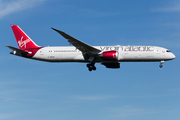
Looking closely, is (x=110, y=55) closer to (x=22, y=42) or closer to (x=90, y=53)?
(x=90, y=53)

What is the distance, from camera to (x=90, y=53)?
52781 mm

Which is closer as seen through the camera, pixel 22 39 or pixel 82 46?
pixel 82 46

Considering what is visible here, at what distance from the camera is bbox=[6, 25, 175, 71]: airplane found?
5150cm

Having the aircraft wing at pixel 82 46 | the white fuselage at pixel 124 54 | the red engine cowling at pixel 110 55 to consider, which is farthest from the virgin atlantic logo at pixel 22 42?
the red engine cowling at pixel 110 55

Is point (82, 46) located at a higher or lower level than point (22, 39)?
lower

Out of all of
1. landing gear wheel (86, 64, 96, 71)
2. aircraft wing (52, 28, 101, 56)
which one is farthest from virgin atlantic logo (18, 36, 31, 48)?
landing gear wheel (86, 64, 96, 71)

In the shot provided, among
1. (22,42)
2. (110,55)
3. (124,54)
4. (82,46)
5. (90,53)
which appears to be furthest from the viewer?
(22,42)

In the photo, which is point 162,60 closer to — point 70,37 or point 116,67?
point 116,67

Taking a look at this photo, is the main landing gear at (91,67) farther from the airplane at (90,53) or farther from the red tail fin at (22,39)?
the red tail fin at (22,39)

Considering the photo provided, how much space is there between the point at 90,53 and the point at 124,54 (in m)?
5.72

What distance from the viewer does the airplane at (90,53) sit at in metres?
51.5

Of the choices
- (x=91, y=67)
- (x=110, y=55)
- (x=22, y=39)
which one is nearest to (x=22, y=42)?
(x=22, y=39)

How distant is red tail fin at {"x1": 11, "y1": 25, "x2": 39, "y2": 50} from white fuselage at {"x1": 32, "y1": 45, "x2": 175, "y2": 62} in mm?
4659

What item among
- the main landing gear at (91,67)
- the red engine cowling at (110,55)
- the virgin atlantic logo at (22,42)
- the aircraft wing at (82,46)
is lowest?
the main landing gear at (91,67)
